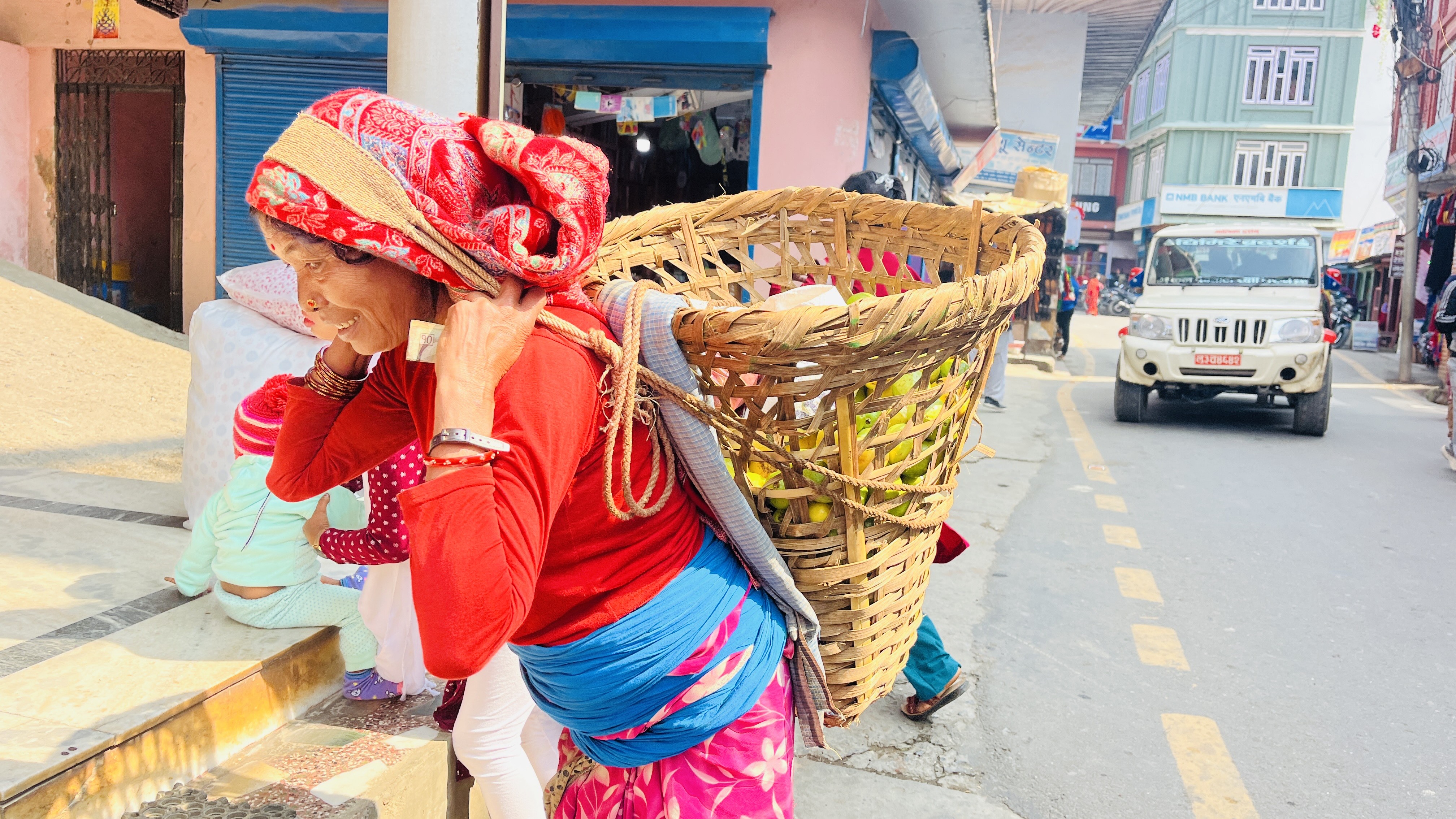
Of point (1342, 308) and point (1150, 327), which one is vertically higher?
point (1342, 308)

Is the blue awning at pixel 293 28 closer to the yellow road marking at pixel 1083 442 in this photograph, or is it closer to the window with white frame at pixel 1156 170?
the yellow road marking at pixel 1083 442

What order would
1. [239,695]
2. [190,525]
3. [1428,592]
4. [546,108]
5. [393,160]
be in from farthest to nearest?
1. [546,108]
2. [1428,592]
3. [190,525]
4. [239,695]
5. [393,160]

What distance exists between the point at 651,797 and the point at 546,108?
7562mm

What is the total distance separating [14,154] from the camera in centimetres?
891

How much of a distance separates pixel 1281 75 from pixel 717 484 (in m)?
39.5

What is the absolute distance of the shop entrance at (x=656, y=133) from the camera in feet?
A: 25.3

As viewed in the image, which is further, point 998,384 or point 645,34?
point 998,384

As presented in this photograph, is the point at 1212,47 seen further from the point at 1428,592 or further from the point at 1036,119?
the point at 1428,592

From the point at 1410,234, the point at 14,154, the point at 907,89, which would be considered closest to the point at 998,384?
the point at 907,89

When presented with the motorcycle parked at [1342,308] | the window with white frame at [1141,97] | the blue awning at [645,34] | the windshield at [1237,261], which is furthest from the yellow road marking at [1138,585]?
the window with white frame at [1141,97]

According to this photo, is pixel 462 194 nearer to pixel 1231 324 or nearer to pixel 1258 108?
pixel 1231 324

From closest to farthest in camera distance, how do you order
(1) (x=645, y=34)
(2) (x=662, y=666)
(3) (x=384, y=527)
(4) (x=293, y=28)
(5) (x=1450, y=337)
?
(2) (x=662, y=666) < (3) (x=384, y=527) < (1) (x=645, y=34) < (4) (x=293, y=28) < (5) (x=1450, y=337)

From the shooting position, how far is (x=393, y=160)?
114 centimetres

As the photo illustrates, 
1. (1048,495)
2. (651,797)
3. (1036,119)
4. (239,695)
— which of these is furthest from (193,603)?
(1036,119)
